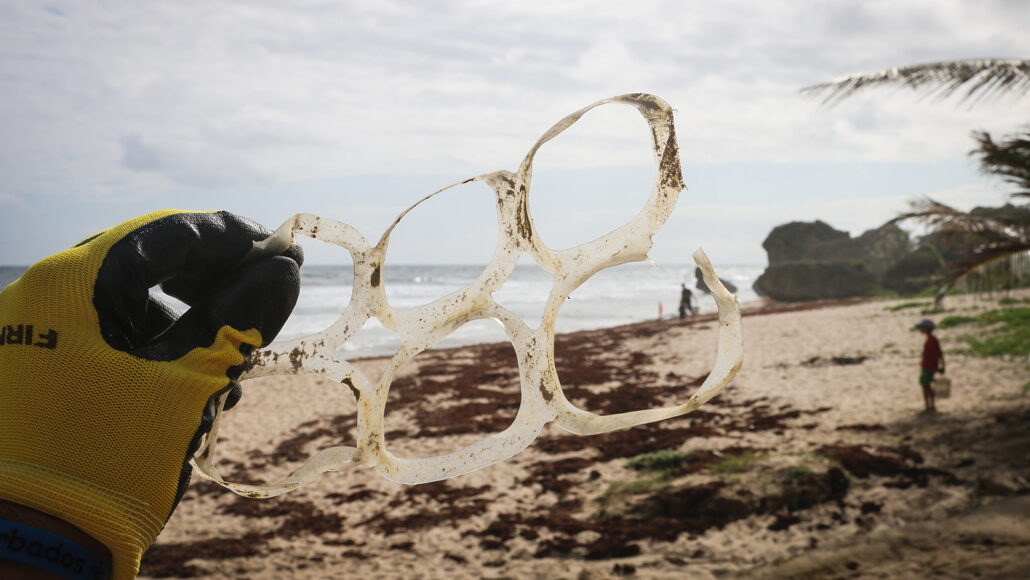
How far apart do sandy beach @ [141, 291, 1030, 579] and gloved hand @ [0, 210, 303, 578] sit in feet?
16.1

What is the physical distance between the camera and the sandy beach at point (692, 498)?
5641mm

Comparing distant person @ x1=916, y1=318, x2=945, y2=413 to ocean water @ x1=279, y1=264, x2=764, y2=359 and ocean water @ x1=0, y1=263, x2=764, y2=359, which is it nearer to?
ocean water @ x1=279, y1=264, x2=764, y2=359

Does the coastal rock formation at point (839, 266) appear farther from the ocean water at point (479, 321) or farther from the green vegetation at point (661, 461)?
the green vegetation at point (661, 461)

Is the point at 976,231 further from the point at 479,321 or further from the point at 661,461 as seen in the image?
the point at 479,321

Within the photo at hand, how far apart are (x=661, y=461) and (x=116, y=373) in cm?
750

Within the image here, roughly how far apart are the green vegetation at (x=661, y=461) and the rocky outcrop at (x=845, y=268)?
26.3 m

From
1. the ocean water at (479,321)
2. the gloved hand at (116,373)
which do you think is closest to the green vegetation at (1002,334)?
the ocean water at (479,321)

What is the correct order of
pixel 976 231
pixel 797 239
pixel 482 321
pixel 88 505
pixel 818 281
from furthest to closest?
pixel 797 239
pixel 818 281
pixel 482 321
pixel 976 231
pixel 88 505

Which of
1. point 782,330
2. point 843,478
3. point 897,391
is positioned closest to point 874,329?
point 782,330

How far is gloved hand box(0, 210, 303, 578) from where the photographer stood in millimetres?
1272

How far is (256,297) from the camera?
58.4 inches

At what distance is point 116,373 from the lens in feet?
4.38

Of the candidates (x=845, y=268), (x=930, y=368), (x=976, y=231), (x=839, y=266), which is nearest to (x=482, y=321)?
(x=839, y=266)

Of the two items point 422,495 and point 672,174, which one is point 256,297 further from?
point 422,495
